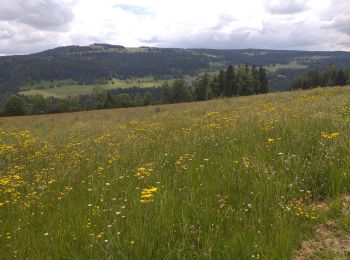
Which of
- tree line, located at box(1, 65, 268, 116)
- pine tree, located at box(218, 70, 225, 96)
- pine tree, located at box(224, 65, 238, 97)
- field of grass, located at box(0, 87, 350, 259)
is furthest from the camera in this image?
pine tree, located at box(218, 70, 225, 96)

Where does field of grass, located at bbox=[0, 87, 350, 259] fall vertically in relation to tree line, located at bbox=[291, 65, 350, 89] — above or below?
above

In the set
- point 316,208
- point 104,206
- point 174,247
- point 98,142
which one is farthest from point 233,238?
point 98,142

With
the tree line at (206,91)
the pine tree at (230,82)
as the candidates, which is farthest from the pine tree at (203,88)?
the pine tree at (230,82)

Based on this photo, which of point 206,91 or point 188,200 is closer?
point 188,200

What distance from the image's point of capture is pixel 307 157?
18.5ft

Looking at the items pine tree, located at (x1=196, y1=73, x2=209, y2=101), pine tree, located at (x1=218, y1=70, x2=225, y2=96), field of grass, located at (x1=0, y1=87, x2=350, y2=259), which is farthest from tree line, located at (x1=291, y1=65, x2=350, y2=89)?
field of grass, located at (x1=0, y1=87, x2=350, y2=259)

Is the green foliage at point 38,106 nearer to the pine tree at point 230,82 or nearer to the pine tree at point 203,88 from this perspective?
the pine tree at point 203,88

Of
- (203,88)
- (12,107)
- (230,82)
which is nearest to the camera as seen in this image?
(12,107)

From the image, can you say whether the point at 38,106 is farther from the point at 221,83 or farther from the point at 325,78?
the point at 325,78

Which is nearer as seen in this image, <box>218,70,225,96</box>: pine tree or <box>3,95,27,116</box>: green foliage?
<box>3,95,27,116</box>: green foliage

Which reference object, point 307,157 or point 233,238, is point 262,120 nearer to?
point 307,157

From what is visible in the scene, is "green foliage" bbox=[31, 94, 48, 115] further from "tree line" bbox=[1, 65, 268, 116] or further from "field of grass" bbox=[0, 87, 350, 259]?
"field of grass" bbox=[0, 87, 350, 259]

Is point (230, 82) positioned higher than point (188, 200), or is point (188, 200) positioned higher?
point (188, 200)

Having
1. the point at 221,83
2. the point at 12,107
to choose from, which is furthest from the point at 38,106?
the point at 221,83
